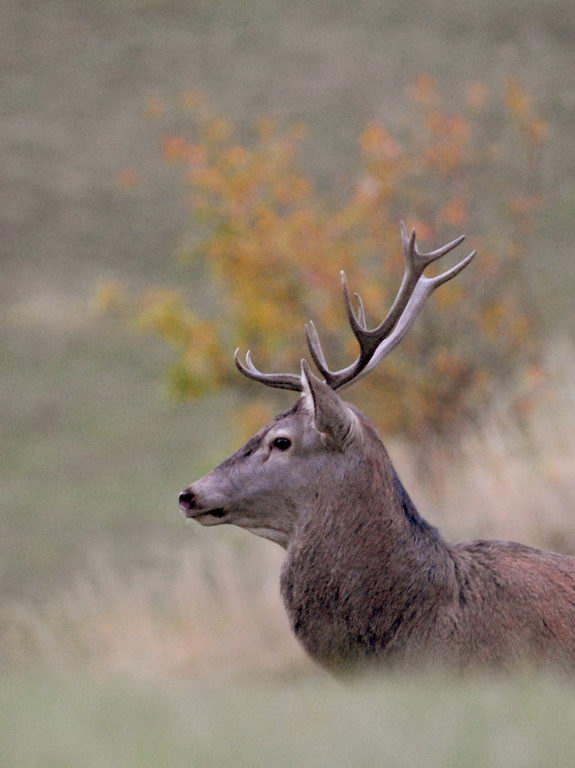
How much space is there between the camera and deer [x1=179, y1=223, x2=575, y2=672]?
6.84 metres

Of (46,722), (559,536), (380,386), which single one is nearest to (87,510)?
(380,386)

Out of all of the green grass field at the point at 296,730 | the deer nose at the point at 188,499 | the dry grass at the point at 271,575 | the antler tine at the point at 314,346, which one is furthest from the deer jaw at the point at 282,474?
the dry grass at the point at 271,575

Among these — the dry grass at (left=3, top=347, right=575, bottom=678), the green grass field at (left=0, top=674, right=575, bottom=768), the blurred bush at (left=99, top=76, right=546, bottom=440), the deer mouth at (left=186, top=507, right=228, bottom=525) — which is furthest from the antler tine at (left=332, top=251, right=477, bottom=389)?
the blurred bush at (left=99, top=76, right=546, bottom=440)

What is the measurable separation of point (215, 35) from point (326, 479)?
Result: 45244 millimetres

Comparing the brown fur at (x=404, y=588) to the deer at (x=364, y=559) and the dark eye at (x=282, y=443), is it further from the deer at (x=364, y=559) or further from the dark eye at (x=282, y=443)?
the dark eye at (x=282, y=443)

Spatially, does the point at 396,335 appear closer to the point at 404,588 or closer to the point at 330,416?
the point at 330,416

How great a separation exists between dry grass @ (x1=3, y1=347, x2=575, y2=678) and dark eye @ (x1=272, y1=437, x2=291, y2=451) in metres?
6.18

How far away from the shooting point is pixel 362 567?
7133 mm

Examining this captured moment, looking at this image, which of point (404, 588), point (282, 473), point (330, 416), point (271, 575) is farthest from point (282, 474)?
point (271, 575)

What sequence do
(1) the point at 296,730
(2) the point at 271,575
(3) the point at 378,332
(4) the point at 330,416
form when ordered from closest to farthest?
(1) the point at 296,730 → (4) the point at 330,416 → (3) the point at 378,332 → (2) the point at 271,575

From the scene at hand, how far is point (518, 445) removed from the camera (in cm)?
1561

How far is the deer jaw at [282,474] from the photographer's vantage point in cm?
732

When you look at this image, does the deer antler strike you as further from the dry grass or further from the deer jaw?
the dry grass

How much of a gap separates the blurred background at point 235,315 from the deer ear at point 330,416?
123cm
